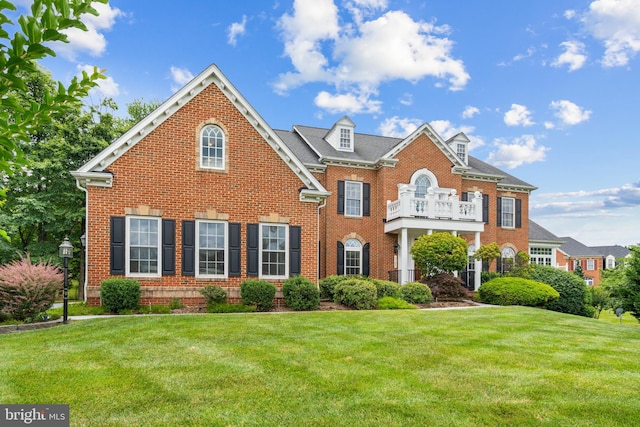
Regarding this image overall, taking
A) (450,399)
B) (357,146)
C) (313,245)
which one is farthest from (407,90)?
(450,399)

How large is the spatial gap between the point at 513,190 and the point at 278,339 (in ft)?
76.1

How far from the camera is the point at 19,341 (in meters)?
9.68

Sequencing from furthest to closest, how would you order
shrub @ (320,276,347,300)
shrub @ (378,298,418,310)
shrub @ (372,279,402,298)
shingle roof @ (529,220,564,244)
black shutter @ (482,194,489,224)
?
shingle roof @ (529,220,564,244) → black shutter @ (482,194,489,224) → shrub @ (320,276,347,300) → shrub @ (372,279,402,298) → shrub @ (378,298,418,310)

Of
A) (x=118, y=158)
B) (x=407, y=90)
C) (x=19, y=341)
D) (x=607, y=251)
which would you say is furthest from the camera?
(x=607, y=251)

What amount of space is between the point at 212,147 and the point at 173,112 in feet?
6.09

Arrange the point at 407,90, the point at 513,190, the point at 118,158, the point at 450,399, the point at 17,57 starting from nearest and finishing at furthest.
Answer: the point at 17,57 → the point at 450,399 → the point at 118,158 → the point at 407,90 → the point at 513,190

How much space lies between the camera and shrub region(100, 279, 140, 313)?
14.3 m

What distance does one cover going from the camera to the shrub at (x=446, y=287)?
786 inches

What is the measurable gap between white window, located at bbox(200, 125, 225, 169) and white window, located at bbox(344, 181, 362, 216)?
29.4 feet

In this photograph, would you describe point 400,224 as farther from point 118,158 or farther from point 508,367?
point 508,367

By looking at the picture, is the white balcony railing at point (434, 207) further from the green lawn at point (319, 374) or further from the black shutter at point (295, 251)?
the green lawn at point (319, 374)

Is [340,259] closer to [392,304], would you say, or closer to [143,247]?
[392,304]

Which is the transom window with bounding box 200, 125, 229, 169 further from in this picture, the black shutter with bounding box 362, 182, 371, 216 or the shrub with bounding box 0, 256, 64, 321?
the black shutter with bounding box 362, 182, 371, 216

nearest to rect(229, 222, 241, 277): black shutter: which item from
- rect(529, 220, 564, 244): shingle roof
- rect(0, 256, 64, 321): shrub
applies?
rect(0, 256, 64, 321): shrub
